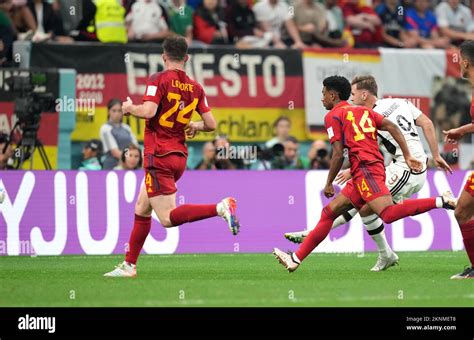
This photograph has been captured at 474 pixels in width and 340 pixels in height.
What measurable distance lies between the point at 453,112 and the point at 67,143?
7455 mm

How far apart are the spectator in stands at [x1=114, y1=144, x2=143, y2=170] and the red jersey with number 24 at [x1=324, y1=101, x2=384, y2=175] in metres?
6.05

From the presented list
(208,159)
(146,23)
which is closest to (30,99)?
(208,159)

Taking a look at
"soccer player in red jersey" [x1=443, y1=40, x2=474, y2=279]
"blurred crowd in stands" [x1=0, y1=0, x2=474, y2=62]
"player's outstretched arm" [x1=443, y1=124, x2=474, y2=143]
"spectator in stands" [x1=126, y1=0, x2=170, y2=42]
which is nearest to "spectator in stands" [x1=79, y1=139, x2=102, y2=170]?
"blurred crowd in stands" [x1=0, y1=0, x2=474, y2=62]

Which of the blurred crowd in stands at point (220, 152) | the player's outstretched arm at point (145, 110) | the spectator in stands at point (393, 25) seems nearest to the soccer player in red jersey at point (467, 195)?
the player's outstretched arm at point (145, 110)

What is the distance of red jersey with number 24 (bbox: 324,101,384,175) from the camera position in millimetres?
12125

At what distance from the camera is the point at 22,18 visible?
778 inches

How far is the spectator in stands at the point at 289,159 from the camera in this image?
19.4m

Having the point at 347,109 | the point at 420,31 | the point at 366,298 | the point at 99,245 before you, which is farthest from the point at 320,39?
the point at 366,298

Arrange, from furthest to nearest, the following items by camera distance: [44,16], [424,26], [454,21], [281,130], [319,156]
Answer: [454,21]
[424,26]
[281,130]
[44,16]
[319,156]

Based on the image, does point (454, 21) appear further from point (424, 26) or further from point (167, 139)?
point (167, 139)

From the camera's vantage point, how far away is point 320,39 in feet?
71.7

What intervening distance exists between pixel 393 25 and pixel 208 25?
12.9ft

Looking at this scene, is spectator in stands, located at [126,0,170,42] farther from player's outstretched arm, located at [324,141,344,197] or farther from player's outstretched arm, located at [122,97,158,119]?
player's outstretched arm, located at [324,141,344,197]

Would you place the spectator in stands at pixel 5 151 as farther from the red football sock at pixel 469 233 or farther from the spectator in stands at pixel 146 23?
the red football sock at pixel 469 233
